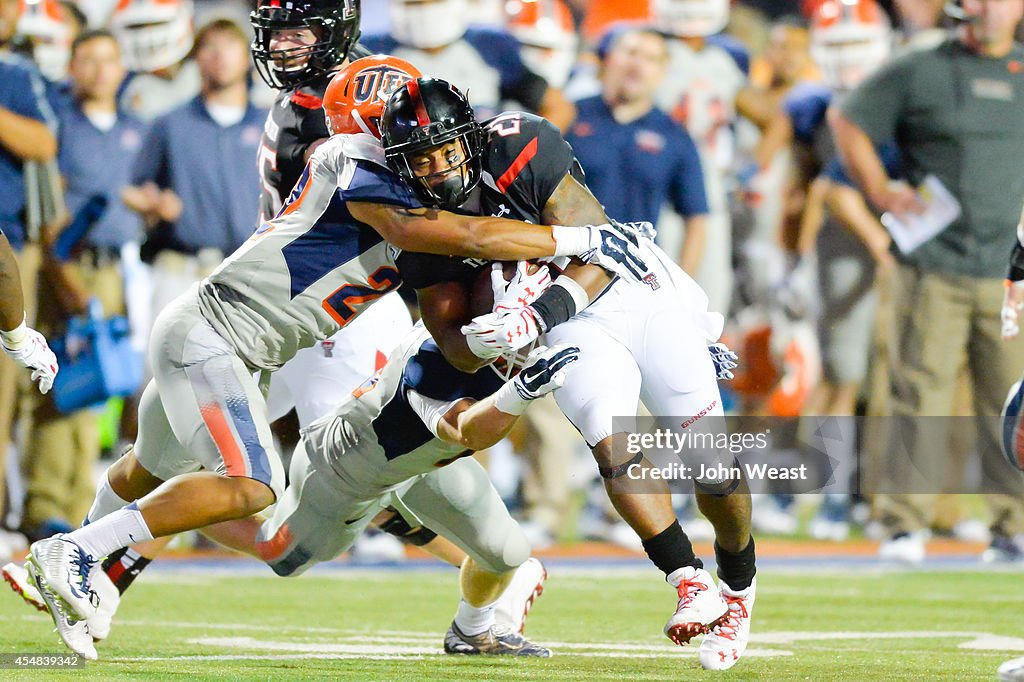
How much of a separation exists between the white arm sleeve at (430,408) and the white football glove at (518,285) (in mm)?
304

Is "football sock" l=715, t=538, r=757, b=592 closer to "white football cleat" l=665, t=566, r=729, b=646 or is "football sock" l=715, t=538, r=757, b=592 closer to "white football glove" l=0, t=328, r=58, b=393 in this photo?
"white football cleat" l=665, t=566, r=729, b=646

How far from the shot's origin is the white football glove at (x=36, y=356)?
184 inches

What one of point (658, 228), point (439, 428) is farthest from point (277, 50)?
point (658, 228)

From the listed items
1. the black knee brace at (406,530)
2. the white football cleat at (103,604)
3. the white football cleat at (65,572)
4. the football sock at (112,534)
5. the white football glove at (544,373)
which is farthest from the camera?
the black knee brace at (406,530)

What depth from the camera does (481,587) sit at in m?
4.87

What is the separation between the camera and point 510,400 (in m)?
4.14

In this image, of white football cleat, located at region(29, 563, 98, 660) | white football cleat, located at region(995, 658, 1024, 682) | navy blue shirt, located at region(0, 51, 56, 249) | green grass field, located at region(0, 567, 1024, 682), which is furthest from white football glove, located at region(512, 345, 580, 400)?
navy blue shirt, located at region(0, 51, 56, 249)

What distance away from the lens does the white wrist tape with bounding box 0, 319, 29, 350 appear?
466 cm

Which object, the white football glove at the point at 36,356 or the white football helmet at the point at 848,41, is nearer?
the white football glove at the point at 36,356

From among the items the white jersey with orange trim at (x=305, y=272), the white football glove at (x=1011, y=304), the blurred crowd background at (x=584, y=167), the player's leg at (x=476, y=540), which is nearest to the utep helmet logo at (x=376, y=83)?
the white jersey with orange trim at (x=305, y=272)

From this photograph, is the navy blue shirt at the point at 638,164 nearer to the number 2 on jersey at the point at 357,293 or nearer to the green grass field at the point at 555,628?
the green grass field at the point at 555,628

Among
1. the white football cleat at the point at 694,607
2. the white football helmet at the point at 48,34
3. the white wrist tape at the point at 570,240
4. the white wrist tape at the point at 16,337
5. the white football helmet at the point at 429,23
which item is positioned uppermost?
the white wrist tape at the point at 570,240

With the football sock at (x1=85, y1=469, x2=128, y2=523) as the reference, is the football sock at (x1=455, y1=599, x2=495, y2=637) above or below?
below

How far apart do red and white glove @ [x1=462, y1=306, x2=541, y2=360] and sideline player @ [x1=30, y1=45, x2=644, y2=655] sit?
0.21 m
